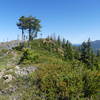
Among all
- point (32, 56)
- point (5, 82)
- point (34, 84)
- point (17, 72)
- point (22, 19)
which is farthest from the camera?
point (22, 19)

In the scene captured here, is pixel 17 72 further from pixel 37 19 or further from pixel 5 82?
pixel 37 19

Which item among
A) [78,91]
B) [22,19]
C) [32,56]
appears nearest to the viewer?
[78,91]

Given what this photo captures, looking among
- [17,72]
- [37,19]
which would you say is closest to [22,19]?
[37,19]

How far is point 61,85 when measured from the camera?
7621mm

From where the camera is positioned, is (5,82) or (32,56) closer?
(5,82)

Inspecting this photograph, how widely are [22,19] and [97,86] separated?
59.8 m

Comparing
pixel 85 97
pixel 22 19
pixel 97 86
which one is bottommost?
pixel 85 97

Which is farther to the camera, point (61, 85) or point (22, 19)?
point (22, 19)

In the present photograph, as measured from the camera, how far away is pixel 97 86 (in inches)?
314

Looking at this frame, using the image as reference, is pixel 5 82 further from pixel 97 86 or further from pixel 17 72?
pixel 97 86

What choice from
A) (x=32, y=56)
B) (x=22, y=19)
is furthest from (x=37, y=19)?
(x=32, y=56)

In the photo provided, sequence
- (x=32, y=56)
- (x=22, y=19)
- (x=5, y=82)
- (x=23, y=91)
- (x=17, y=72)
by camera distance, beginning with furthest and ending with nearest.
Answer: (x=22, y=19) < (x=32, y=56) < (x=17, y=72) < (x=5, y=82) < (x=23, y=91)

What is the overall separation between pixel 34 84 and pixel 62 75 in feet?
5.79

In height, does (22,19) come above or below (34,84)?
above
